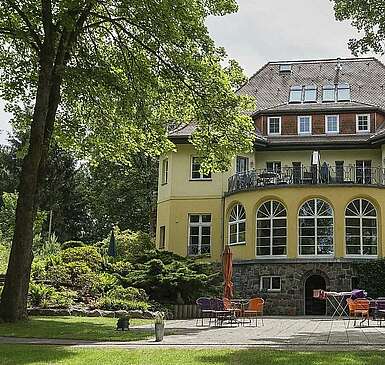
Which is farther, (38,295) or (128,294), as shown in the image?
(128,294)

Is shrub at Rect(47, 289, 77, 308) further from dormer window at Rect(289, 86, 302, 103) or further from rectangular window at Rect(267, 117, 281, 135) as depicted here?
dormer window at Rect(289, 86, 302, 103)

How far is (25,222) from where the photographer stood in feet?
55.8

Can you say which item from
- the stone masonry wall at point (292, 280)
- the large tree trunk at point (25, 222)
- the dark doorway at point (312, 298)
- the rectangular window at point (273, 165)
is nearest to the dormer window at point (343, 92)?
the rectangular window at point (273, 165)

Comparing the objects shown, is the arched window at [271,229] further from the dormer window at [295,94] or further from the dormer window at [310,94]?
the dormer window at [310,94]

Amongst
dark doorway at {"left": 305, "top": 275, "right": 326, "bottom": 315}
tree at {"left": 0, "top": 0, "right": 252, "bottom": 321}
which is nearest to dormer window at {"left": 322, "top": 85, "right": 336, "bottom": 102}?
dark doorway at {"left": 305, "top": 275, "right": 326, "bottom": 315}

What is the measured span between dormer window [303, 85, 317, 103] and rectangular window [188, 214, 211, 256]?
28.9 ft

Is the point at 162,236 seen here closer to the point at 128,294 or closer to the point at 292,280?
the point at 292,280

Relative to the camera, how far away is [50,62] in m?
18.2

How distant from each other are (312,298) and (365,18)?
16.3 m

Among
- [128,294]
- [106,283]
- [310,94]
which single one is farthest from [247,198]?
[128,294]

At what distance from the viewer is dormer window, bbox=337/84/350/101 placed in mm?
35072

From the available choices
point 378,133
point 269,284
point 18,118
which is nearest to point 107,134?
point 18,118

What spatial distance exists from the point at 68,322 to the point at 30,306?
150 inches

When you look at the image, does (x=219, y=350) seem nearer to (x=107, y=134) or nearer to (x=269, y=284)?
(x=107, y=134)
